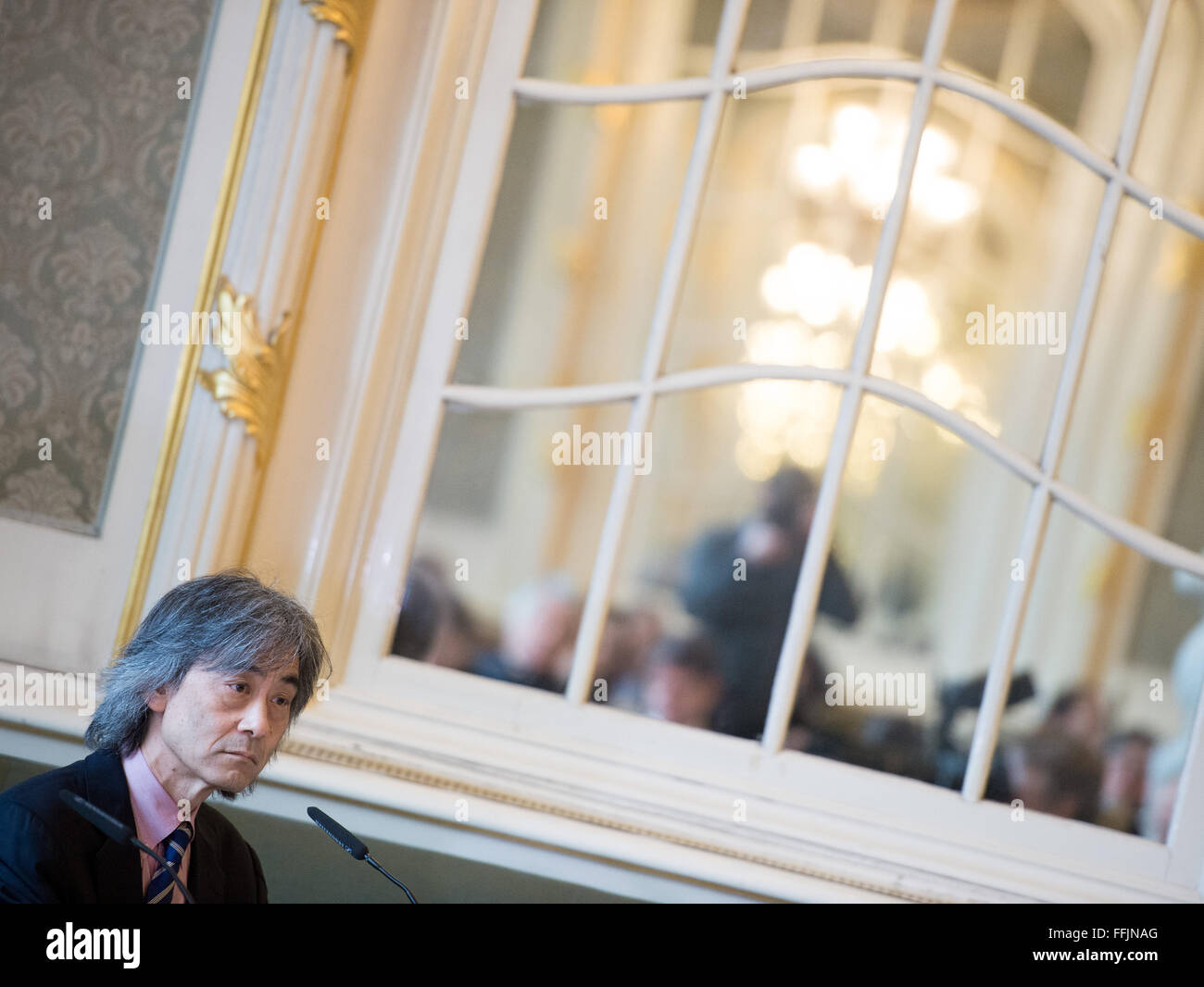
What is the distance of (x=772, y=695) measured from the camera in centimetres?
163

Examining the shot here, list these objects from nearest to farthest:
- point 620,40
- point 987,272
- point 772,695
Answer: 1. point 772,695
2. point 620,40
3. point 987,272

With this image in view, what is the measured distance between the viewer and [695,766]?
5.30 ft

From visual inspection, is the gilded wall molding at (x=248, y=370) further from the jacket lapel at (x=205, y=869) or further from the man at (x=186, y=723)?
the jacket lapel at (x=205, y=869)

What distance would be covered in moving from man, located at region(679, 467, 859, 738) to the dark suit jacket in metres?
0.83

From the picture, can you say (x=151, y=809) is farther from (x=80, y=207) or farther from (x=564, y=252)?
(x=564, y=252)

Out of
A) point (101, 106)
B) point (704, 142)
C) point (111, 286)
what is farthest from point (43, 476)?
point (704, 142)

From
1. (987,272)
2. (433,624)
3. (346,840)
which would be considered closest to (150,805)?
(346,840)

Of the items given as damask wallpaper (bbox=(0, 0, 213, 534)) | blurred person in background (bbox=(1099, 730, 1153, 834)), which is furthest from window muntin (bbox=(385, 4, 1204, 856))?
damask wallpaper (bbox=(0, 0, 213, 534))

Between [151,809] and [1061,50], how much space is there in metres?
3.75

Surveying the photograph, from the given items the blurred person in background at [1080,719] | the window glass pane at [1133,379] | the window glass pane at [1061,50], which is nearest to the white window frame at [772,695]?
the blurred person in background at [1080,719]

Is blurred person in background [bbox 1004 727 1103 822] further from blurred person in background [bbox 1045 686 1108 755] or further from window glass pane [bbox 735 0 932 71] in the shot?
window glass pane [bbox 735 0 932 71]

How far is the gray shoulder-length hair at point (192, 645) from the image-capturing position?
1.12m

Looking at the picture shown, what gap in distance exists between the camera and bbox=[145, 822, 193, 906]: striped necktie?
1.08 metres

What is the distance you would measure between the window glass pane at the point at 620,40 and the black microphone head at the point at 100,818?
1236 millimetres
